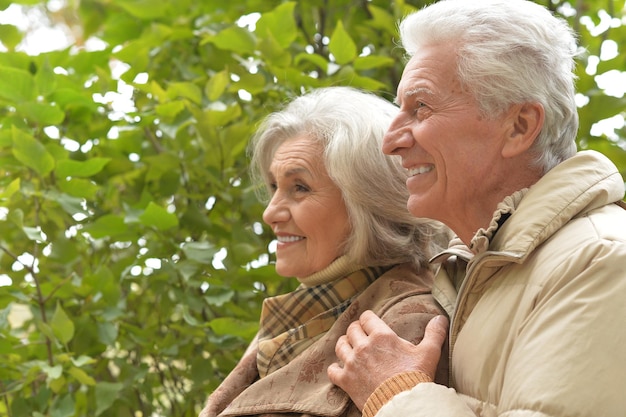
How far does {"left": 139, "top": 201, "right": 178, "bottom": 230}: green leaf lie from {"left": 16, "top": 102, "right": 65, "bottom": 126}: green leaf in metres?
0.35

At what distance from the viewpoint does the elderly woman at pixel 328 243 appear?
5.85ft

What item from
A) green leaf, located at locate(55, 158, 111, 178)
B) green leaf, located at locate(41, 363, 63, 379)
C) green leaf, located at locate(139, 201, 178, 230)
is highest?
green leaf, located at locate(55, 158, 111, 178)

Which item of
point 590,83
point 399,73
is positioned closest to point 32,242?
point 399,73

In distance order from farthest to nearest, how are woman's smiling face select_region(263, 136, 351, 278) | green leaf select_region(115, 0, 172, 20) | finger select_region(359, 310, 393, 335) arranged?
green leaf select_region(115, 0, 172, 20)
woman's smiling face select_region(263, 136, 351, 278)
finger select_region(359, 310, 393, 335)

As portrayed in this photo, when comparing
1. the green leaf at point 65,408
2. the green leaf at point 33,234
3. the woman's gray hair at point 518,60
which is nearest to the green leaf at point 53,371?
the green leaf at point 65,408

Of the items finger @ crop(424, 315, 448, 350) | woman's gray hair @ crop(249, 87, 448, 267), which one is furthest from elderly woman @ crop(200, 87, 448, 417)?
finger @ crop(424, 315, 448, 350)

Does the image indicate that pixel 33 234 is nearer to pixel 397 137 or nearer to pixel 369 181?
pixel 369 181

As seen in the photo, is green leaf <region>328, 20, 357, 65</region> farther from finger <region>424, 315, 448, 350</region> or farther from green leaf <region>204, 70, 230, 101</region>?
finger <region>424, 315, 448, 350</region>

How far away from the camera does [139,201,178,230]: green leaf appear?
86.7 inches

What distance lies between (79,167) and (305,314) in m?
0.76

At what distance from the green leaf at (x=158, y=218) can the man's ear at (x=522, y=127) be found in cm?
94

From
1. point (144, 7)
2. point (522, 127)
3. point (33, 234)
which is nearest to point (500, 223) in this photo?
point (522, 127)

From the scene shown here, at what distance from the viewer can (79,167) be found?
2.33 metres

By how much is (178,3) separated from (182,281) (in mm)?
889
